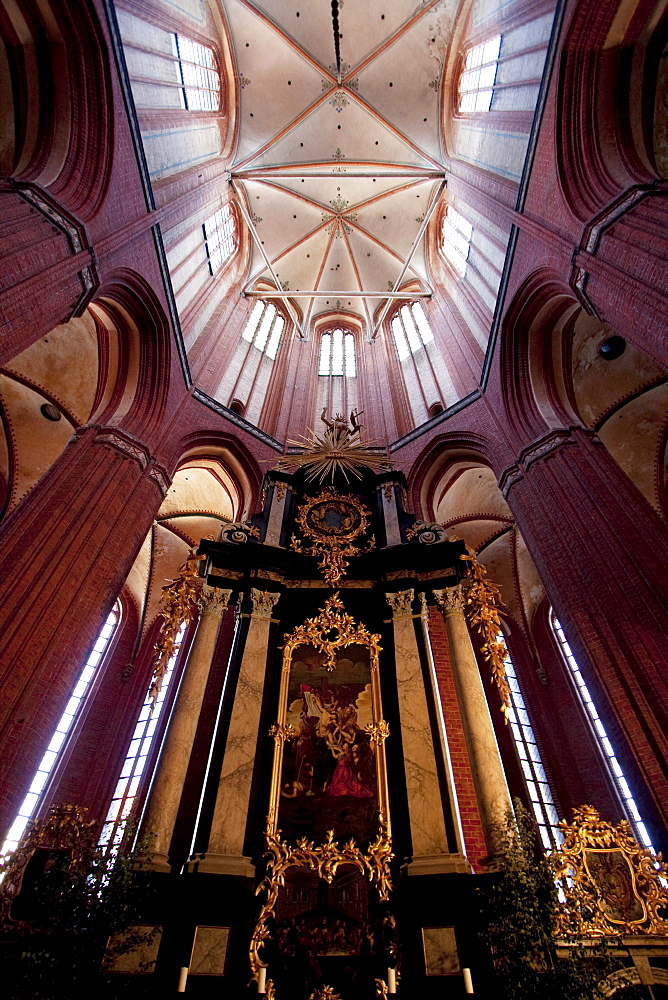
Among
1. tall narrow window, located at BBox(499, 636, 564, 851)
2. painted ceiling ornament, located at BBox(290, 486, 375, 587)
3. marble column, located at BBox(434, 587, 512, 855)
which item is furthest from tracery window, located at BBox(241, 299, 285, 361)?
marble column, located at BBox(434, 587, 512, 855)

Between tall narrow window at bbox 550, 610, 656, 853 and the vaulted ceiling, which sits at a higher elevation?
the vaulted ceiling

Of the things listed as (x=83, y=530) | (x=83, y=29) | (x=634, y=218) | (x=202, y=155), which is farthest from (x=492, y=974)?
(x=202, y=155)

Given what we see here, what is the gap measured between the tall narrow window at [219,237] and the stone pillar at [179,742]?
37.9ft

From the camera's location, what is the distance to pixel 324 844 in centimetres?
604

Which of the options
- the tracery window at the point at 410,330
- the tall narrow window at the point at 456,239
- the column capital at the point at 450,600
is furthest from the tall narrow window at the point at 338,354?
the column capital at the point at 450,600

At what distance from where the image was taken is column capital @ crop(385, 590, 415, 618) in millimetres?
8227

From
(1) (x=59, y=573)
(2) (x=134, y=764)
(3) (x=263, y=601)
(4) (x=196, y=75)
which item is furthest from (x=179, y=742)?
(4) (x=196, y=75)

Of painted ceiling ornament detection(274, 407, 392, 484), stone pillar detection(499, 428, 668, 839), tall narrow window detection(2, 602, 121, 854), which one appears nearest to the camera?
stone pillar detection(499, 428, 668, 839)

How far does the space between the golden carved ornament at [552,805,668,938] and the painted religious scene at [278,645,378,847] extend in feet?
6.98

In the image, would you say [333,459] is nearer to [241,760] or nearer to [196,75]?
[241,760]

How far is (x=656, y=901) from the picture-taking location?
5.20 metres

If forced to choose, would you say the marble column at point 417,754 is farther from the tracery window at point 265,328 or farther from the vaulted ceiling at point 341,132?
the vaulted ceiling at point 341,132

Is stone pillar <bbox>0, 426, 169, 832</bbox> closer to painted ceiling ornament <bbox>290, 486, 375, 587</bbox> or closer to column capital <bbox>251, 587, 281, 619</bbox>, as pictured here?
column capital <bbox>251, 587, 281, 619</bbox>

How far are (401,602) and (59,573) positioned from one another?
5024mm
